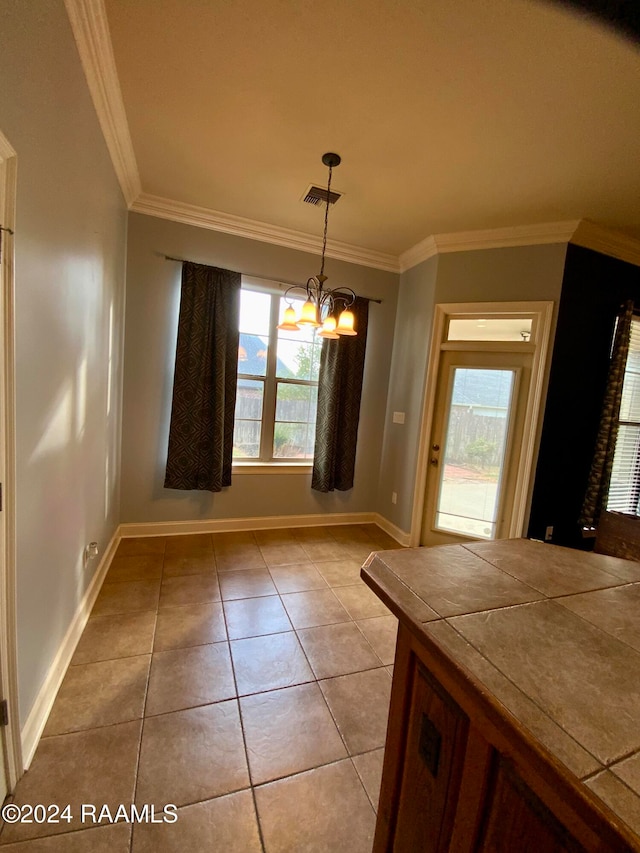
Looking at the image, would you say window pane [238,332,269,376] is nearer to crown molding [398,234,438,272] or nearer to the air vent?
the air vent

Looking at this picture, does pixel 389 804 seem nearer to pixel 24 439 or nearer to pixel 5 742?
pixel 5 742

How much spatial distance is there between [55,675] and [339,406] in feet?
8.98

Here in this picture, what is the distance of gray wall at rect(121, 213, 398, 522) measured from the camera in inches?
117

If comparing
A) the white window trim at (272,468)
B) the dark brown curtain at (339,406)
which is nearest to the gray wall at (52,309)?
the white window trim at (272,468)

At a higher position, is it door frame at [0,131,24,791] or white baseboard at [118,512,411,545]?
door frame at [0,131,24,791]

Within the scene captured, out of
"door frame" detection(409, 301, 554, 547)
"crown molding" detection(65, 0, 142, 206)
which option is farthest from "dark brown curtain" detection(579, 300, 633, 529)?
"crown molding" detection(65, 0, 142, 206)

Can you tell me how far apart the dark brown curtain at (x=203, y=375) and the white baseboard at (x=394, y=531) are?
1.77 m

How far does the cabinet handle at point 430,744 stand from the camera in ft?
2.43

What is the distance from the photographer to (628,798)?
421 mm

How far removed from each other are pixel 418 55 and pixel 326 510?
337 cm

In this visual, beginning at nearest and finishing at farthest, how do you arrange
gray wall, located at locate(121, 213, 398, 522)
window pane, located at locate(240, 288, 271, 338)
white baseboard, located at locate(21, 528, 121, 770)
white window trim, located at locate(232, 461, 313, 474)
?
white baseboard, located at locate(21, 528, 121, 770) → gray wall, located at locate(121, 213, 398, 522) → window pane, located at locate(240, 288, 271, 338) → white window trim, located at locate(232, 461, 313, 474)

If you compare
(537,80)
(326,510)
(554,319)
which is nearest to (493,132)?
(537,80)

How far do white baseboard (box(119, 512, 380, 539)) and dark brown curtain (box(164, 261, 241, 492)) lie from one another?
0.42m

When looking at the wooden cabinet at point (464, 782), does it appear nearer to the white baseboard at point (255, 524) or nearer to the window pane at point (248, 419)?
the white baseboard at point (255, 524)
